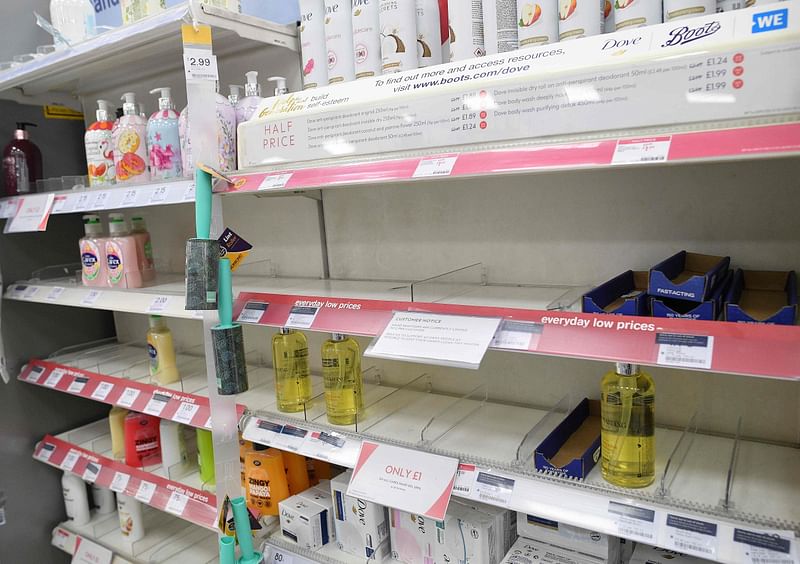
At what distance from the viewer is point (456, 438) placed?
52.8 inches

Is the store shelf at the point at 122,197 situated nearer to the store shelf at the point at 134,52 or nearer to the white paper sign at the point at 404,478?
the store shelf at the point at 134,52

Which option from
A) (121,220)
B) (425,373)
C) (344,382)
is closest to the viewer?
(344,382)

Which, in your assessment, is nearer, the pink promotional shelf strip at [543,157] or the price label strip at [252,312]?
the pink promotional shelf strip at [543,157]

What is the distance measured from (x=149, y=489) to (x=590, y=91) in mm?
1837

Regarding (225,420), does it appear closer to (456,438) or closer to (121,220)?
(456,438)

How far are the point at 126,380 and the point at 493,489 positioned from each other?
1427mm

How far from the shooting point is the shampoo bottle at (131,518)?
219 cm

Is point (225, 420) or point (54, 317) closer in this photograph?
point (225, 420)

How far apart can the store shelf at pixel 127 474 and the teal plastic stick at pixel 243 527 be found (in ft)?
0.81

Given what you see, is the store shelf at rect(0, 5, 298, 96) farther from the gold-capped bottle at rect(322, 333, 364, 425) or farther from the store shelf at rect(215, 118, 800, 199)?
the gold-capped bottle at rect(322, 333, 364, 425)

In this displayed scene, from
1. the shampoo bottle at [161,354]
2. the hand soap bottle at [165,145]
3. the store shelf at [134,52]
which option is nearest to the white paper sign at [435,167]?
the store shelf at [134,52]

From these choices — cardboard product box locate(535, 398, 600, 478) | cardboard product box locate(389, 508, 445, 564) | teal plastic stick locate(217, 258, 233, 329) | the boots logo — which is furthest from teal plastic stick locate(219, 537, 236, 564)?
the boots logo

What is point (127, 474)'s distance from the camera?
2.06 meters

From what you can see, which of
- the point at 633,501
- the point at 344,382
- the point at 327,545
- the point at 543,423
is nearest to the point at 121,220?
the point at 344,382
